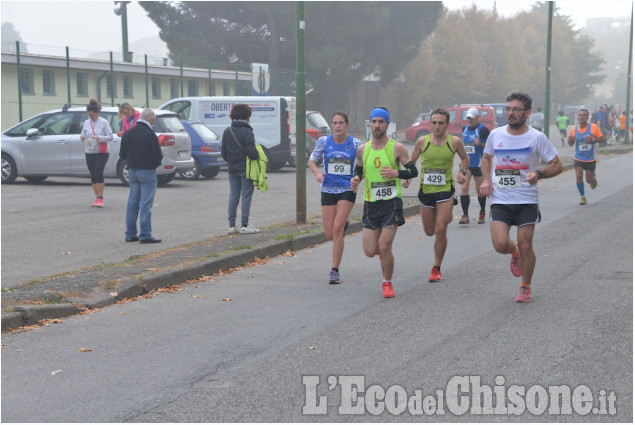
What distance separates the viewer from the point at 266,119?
26.7 meters

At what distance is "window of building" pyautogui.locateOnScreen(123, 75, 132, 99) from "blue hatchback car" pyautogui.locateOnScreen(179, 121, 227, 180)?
19.2m

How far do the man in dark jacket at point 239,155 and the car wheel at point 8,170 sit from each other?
10085 millimetres

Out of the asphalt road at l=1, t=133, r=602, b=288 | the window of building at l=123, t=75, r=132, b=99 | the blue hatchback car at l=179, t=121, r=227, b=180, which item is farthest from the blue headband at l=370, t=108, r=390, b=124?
the window of building at l=123, t=75, r=132, b=99

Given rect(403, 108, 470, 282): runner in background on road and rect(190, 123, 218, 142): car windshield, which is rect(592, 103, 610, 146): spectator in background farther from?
rect(403, 108, 470, 282): runner in background on road

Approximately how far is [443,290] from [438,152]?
166 cm

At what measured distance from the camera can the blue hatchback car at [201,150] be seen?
23.6 meters

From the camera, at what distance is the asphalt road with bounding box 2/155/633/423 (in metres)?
5.29

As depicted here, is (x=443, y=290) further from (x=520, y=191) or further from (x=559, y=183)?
(x=559, y=183)

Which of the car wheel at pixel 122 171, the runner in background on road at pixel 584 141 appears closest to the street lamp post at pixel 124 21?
the car wheel at pixel 122 171

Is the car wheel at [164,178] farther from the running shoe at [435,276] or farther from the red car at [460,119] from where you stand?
the red car at [460,119]

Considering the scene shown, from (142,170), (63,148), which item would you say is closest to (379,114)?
(142,170)

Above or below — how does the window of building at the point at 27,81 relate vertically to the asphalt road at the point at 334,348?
above

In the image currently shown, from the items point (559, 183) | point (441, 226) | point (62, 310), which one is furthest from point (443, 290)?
point (559, 183)

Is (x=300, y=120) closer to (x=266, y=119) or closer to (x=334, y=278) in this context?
(x=334, y=278)
